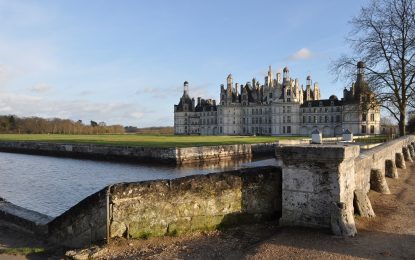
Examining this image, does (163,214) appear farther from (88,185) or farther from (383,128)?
(383,128)

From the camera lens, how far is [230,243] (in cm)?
573

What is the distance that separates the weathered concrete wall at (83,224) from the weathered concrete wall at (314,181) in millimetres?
3103

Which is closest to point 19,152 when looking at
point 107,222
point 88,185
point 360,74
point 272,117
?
point 88,185

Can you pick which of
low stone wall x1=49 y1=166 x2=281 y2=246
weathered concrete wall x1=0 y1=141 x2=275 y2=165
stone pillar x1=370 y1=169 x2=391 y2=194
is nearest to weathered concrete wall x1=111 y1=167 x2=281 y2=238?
low stone wall x1=49 y1=166 x2=281 y2=246

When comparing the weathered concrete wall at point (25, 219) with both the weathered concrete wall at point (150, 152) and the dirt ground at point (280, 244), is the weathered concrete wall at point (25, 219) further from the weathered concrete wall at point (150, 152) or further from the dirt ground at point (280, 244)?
the weathered concrete wall at point (150, 152)

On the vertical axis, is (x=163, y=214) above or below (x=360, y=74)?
below

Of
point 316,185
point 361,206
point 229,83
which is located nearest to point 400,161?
point 361,206

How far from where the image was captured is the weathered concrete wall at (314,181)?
19.2 feet

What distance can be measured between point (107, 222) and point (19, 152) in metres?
47.7

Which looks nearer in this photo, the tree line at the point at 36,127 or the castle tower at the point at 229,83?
the tree line at the point at 36,127

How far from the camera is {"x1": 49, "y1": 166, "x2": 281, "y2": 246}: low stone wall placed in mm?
5957

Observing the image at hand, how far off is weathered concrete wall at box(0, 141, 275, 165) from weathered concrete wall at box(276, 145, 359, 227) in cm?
2543

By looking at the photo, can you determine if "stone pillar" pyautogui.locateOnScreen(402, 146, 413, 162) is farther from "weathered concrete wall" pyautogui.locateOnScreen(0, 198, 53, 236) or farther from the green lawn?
the green lawn

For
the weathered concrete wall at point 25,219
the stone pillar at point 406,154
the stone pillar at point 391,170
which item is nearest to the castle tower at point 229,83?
the stone pillar at point 406,154
